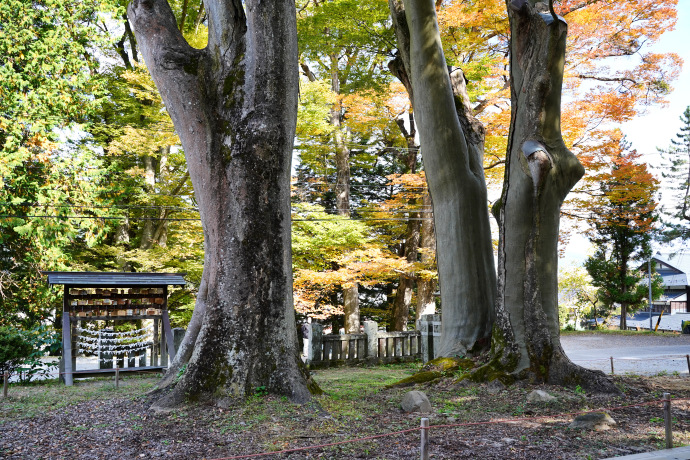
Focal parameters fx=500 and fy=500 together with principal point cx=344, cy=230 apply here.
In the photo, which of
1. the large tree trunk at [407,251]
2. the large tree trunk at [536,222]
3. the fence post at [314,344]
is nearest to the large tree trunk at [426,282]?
the large tree trunk at [407,251]

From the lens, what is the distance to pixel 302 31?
60.6 feet

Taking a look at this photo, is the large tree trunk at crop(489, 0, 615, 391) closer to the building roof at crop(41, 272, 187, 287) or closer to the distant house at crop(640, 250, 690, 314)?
the building roof at crop(41, 272, 187, 287)

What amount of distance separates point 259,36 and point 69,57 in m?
13.8

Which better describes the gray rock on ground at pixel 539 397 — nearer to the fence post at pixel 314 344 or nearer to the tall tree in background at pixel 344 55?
the fence post at pixel 314 344

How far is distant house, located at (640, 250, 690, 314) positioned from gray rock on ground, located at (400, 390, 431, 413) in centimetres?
3525

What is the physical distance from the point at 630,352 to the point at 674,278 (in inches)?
965

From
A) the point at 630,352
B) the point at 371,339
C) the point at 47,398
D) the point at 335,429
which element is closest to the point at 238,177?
the point at 335,429

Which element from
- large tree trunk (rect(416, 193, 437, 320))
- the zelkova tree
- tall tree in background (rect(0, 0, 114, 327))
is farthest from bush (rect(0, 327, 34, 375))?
large tree trunk (rect(416, 193, 437, 320))

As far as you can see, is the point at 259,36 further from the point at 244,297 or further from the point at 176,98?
the point at 244,297

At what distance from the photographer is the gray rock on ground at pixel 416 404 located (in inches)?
241

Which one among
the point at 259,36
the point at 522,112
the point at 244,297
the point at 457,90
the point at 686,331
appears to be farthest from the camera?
the point at 686,331

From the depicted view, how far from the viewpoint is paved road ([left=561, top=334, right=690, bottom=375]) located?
43.1 feet

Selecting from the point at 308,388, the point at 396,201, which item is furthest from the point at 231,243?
the point at 396,201

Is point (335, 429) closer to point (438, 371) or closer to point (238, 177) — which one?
point (238, 177)
